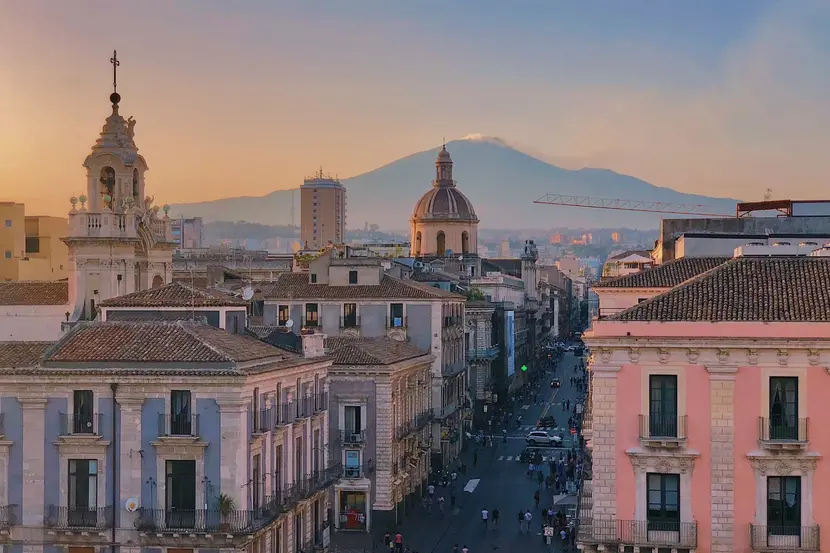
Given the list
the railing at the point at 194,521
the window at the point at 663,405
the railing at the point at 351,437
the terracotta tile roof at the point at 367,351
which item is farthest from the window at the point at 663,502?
the railing at the point at 351,437

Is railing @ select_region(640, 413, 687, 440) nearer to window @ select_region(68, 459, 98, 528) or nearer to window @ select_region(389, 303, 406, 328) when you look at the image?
window @ select_region(68, 459, 98, 528)

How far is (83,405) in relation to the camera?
51.4m

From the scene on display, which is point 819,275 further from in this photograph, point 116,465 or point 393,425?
point 393,425

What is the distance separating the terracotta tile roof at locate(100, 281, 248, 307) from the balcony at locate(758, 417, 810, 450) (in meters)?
24.2

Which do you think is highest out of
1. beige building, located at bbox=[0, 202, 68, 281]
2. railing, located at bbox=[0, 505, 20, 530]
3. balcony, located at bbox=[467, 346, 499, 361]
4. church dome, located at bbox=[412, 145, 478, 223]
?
church dome, located at bbox=[412, 145, 478, 223]

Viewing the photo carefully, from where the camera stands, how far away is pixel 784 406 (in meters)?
43.5

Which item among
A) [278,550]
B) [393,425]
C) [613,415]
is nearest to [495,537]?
[393,425]

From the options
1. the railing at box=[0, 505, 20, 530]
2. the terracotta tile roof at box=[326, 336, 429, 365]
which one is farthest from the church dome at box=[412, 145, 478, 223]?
the railing at box=[0, 505, 20, 530]

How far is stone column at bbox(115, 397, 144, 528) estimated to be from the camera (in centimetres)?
5056

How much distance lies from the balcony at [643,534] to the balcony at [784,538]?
61.8 inches

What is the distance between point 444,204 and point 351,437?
92.2m

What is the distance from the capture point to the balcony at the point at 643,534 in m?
43.4

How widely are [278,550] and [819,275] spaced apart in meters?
20.1

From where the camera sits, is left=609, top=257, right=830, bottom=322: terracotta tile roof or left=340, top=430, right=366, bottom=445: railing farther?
left=340, top=430, right=366, bottom=445: railing
